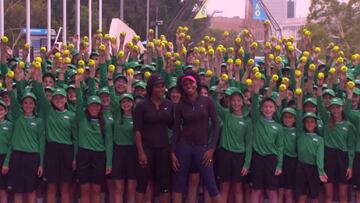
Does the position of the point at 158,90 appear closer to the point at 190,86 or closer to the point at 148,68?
the point at 190,86

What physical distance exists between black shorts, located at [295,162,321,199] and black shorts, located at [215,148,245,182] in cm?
71

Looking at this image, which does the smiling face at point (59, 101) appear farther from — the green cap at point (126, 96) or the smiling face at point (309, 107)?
the smiling face at point (309, 107)

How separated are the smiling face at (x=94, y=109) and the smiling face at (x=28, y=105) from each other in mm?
684

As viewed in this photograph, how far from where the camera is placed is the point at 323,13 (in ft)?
142

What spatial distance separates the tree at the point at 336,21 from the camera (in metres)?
41.4

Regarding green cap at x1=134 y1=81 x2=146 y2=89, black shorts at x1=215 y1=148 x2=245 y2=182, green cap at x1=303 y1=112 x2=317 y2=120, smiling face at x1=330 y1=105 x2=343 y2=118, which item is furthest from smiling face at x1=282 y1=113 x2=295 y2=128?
green cap at x1=134 y1=81 x2=146 y2=89

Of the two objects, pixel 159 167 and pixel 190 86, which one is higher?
pixel 190 86

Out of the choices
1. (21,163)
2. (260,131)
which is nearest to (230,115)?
(260,131)

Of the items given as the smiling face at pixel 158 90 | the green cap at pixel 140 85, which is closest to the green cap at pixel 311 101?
the smiling face at pixel 158 90

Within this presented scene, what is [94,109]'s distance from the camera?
7527mm

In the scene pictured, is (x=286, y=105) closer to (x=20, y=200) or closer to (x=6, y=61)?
(x=20, y=200)

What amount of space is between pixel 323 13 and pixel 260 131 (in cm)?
3754

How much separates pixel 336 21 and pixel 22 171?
125ft

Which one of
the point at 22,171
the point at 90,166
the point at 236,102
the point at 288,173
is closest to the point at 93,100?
the point at 90,166
